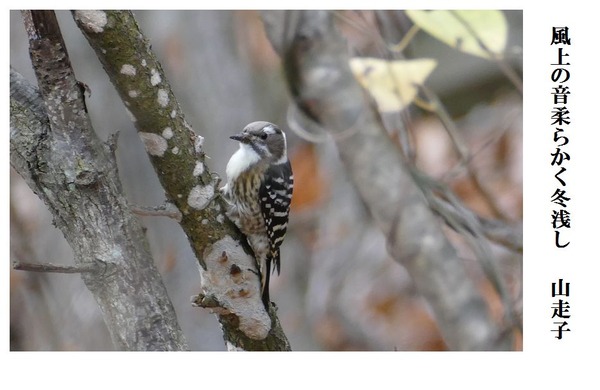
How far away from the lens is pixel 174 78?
249 centimetres

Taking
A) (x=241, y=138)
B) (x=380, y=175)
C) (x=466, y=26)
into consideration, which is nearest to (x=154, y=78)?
(x=241, y=138)

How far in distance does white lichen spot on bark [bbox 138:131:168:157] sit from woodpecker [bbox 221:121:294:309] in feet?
0.95

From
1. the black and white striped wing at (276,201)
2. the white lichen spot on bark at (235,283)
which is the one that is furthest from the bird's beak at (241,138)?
the white lichen spot on bark at (235,283)

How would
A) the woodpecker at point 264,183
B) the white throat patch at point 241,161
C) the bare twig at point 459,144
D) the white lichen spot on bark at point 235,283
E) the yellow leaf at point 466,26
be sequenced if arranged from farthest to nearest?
the bare twig at point 459,144, the yellow leaf at point 466,26, the white throat patch at point 241,161, the woodpecker at point 264,183, the white lichen spot on bark at point 235,283

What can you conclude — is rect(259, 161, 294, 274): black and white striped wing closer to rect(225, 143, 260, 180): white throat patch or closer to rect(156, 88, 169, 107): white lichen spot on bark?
rect(225, 143, 260, 180): white throat patch

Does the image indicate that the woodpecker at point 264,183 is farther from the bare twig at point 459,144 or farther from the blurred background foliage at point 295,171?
the bare twig at point 459,144

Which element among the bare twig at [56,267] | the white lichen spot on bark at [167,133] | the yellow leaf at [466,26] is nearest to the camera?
the bare twig at [56,267]

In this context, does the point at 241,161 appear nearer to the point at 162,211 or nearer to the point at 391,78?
the point at 162,211

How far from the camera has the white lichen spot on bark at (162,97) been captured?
5.80ft

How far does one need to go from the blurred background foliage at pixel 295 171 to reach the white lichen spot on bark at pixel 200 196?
0.93ft

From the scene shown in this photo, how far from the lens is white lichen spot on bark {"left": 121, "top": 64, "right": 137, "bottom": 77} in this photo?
1.72 metres

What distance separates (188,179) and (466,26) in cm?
107
